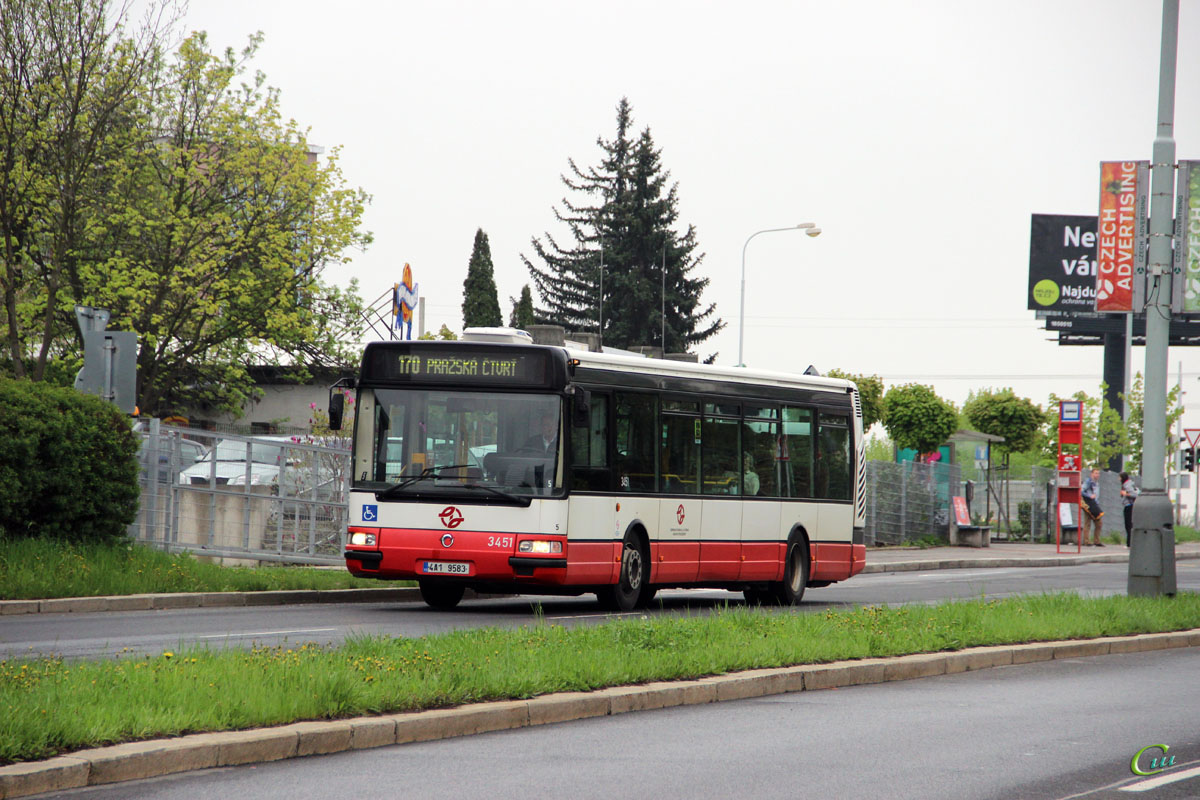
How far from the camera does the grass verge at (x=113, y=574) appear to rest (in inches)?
626

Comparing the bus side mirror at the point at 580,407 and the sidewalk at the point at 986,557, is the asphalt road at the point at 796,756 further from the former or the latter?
the sidewalk at the point at 986,557

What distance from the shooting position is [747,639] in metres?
11.9

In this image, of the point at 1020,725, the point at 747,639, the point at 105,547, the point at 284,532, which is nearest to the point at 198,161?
the point at 284,532

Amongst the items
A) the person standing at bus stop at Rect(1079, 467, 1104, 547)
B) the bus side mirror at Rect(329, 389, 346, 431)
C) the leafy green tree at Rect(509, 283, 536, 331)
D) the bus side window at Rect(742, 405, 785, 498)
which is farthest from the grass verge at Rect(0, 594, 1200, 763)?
the leafy green tree at Rect(509, 283, 536, 331)

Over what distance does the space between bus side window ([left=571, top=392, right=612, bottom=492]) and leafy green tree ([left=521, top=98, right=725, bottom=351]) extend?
50.2 metres

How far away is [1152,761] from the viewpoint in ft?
26.0

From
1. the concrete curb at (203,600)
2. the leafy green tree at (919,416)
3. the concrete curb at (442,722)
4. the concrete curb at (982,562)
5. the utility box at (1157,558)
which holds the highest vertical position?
the leafy green tree at (919,416)

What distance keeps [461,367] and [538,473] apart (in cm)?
150

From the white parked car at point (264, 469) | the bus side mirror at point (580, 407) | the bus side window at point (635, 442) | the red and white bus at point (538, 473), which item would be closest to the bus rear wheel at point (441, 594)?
the red and white bus at point (538, 473)

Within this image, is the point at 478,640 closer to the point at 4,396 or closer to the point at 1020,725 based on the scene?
the point at 1020,725

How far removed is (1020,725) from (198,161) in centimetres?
3145

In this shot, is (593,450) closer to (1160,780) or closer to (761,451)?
(761,451)

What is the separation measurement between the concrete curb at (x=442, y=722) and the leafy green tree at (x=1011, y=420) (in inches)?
1543

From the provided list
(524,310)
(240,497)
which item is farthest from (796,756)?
(524,310)
